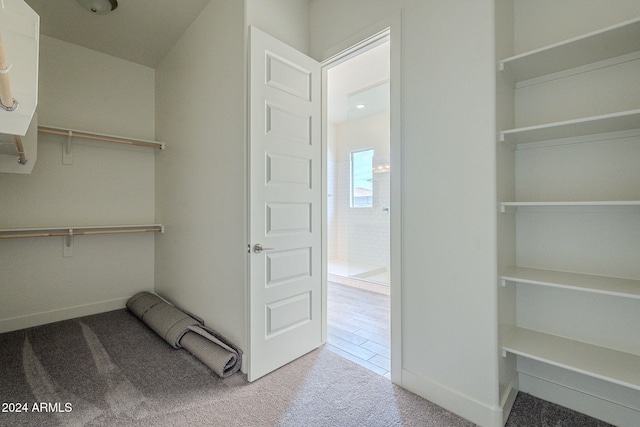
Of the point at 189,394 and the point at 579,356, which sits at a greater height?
the point at 579,356

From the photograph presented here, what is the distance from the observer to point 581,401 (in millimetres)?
1519

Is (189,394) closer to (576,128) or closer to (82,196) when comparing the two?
(82,196)

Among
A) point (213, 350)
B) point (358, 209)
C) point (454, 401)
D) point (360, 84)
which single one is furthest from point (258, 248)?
point (358, 209)

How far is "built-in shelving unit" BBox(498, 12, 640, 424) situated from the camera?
1254 mm

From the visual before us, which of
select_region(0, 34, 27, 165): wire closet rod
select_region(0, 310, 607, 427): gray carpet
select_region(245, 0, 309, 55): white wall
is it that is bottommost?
select_region(0, 310, 607, 427): gray carpet

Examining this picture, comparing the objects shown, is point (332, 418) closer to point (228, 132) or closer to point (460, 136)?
point (460, 136)

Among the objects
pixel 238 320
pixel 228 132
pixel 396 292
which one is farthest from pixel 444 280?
pixel 228 132

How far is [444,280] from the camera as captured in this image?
1608mm

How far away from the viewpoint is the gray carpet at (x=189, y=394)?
1.50 m

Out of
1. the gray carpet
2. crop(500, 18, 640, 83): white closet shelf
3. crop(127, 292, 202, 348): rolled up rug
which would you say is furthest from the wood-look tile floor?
crop(500, 18, 640, 83): white closet shelf

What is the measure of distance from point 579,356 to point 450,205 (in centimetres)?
94

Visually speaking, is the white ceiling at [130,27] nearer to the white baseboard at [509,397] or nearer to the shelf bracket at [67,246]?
the shelf bracket at [67,246]

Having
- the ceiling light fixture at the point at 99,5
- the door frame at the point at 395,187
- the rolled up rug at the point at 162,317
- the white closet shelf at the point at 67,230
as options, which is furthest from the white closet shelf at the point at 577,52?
the white closet shelf at the point at 67,230

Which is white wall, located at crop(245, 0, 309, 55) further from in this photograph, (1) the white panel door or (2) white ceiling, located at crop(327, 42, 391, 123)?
(2) white ceiling, located at crop(327, 42, 391, 123)
